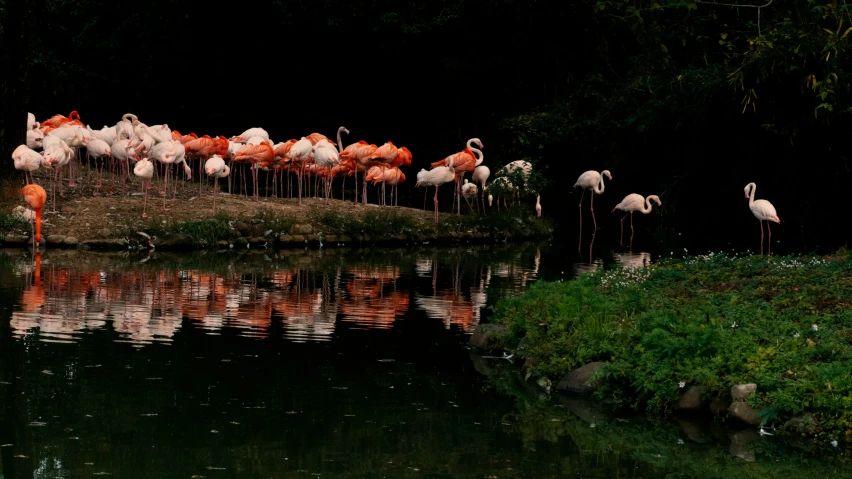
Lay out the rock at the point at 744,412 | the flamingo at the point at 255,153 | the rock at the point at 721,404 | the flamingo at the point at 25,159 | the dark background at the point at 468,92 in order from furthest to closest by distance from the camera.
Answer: the dark background at the point at 468,92 < the flamingo at the point at 255,153 < the flamingo at the point at 25,159 < the rock at the point at 721,404 < the rock at the point at 744,412

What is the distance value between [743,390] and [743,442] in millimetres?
462

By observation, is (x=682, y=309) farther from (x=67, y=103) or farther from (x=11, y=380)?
(x=67, y=103)

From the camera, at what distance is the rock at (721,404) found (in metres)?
8.95

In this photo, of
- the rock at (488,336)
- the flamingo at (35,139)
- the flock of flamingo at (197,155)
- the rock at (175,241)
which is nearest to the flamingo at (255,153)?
the flock of flamingo at (197,155)

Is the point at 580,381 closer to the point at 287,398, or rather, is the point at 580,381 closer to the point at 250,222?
the point at 287,398

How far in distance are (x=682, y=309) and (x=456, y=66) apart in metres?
27.0

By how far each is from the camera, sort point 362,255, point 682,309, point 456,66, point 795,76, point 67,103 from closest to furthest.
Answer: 1. point 682,309
2. point 362,255
3. point 795,76
4. point 456,66
5. point 67,103

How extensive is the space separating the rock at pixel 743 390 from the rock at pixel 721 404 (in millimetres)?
177

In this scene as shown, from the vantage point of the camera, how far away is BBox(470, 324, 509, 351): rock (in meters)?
11.8

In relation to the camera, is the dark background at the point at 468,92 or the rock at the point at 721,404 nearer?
the rock at the point at 721,404

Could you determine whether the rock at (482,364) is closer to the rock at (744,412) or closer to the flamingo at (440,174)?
the rock at (744,412)

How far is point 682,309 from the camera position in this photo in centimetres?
1062

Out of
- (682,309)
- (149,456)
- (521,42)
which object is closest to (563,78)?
(521,42)

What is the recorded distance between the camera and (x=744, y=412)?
8672 mm
